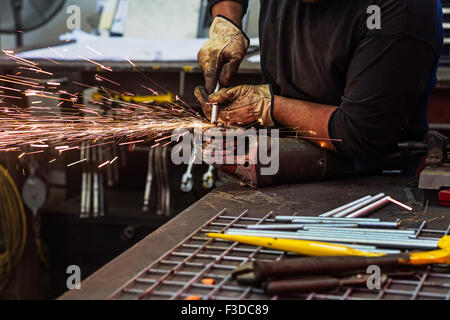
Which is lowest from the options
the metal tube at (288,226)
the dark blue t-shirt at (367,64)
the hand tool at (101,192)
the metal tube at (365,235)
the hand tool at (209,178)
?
the hand tool at (101,192)

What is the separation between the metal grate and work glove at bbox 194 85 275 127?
80cm

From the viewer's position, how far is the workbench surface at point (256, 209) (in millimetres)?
1049

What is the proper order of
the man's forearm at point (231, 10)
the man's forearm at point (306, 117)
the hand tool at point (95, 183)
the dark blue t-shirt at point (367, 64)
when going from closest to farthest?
the dark blue t-shirt at point (367, 64), the man's forearm at point (306, 117), the man's forearm at point (231, 10), the hand tool at point (95, 183)

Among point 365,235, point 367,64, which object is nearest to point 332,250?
point 365,235

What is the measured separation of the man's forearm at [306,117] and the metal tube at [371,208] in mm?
361

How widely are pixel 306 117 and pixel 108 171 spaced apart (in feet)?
6.57

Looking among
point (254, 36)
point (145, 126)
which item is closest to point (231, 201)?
point (145, 126)

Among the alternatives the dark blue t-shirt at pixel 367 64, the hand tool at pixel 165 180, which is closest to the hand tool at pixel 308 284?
the dark blue t-shirt at pixel 367 64

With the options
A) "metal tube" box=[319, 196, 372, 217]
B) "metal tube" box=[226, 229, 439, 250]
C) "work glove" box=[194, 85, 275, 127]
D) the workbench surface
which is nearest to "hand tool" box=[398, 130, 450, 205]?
the workbench surface

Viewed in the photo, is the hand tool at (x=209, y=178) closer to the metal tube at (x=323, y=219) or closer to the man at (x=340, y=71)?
the man at (x=340, y=71)

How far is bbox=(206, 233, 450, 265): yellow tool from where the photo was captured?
3.50ft

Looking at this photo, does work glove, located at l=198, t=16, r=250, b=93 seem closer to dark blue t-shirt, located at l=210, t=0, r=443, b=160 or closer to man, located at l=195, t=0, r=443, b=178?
man, located at l=195, t=0, r=443, b=178
